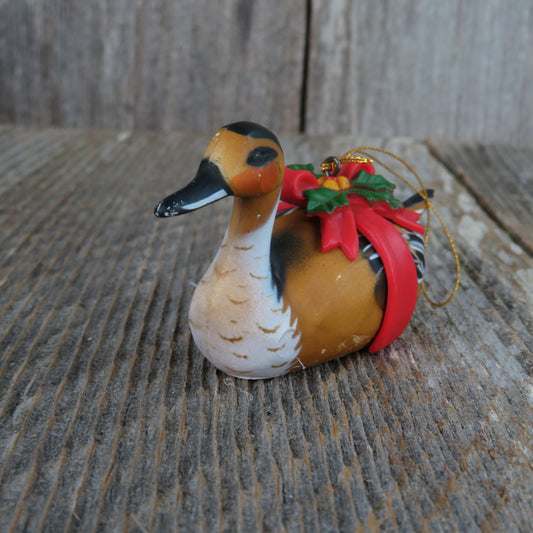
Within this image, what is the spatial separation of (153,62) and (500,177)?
0.96m

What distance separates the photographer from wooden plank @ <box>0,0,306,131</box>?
1.58 metres

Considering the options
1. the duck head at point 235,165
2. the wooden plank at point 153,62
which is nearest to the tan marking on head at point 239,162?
the duck head at point 235,165

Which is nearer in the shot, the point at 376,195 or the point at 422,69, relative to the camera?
the point at 376,195

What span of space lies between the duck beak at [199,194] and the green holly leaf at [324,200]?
0.49ft

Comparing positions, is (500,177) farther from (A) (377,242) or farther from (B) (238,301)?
(B) (238,301)

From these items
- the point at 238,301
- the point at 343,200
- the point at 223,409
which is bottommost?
the point at 223,409

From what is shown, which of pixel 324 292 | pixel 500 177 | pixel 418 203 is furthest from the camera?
pixel 500 177

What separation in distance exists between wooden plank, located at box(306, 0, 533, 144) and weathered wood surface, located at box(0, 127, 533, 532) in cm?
51

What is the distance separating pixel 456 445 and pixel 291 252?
33 centimetres

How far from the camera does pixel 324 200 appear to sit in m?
0.85

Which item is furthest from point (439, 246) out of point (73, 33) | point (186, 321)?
point (73, 33)

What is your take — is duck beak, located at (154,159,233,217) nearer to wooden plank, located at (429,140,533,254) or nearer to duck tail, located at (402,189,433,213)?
duck tail, located at (402,189,433,213)

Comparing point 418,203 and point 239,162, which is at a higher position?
point 239,162

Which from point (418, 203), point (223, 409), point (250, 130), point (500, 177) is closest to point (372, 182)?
point (418, 203)
